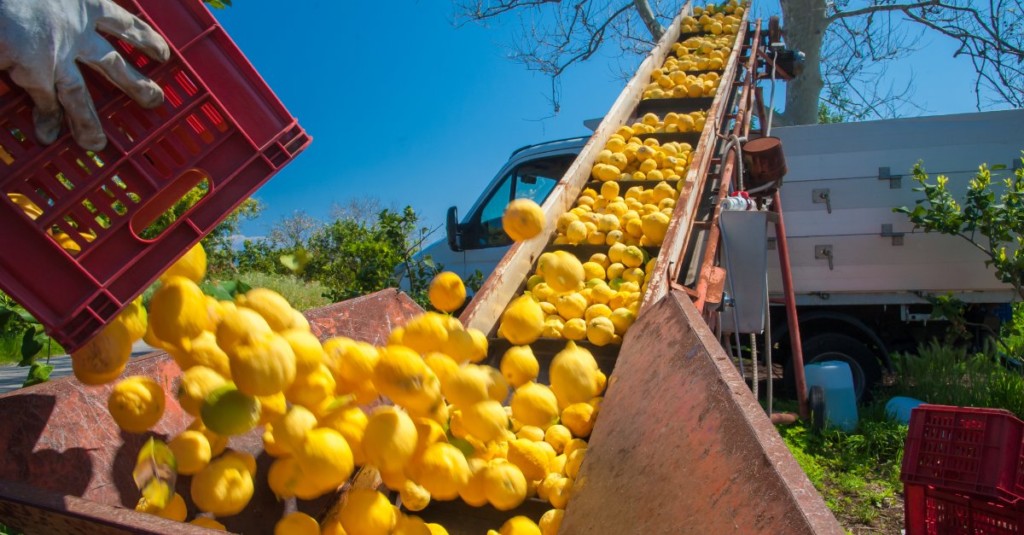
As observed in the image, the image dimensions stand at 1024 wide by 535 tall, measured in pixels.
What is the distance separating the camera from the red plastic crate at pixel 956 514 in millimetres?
2814

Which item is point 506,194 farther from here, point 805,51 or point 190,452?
point 805,51

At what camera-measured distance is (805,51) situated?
12914mm

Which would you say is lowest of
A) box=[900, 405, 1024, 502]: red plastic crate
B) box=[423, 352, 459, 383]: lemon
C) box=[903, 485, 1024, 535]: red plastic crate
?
box=[903, 485, 1024, 535]: red plastic crate

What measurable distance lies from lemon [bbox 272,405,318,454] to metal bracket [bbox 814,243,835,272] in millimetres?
6564

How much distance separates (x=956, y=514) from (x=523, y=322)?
2.01 metres

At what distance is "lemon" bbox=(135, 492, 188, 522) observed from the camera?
1592 millimetres

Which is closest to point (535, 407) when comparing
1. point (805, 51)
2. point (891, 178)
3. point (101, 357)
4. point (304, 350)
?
point (304, 350)

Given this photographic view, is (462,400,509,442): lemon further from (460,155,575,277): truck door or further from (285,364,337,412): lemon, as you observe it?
(460,155,575,277): truck door

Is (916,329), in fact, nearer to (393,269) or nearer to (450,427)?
(393,269)

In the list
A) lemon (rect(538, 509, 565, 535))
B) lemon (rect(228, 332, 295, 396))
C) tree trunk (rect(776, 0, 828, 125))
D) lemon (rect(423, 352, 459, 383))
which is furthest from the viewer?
tree trunk (rect(776, 0, 828, 125))

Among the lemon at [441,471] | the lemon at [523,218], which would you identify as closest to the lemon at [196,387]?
the lemon at [441,471]

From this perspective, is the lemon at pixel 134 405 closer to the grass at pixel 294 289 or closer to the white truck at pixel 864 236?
the white truck at pixel 864 236

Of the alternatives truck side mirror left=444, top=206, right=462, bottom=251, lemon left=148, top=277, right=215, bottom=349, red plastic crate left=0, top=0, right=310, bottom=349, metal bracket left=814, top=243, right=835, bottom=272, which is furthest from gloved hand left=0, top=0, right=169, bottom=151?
metal bracket left=814, top=243, right=835, bottom=272

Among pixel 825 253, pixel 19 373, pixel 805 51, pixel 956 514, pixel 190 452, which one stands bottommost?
pixel 19 373
